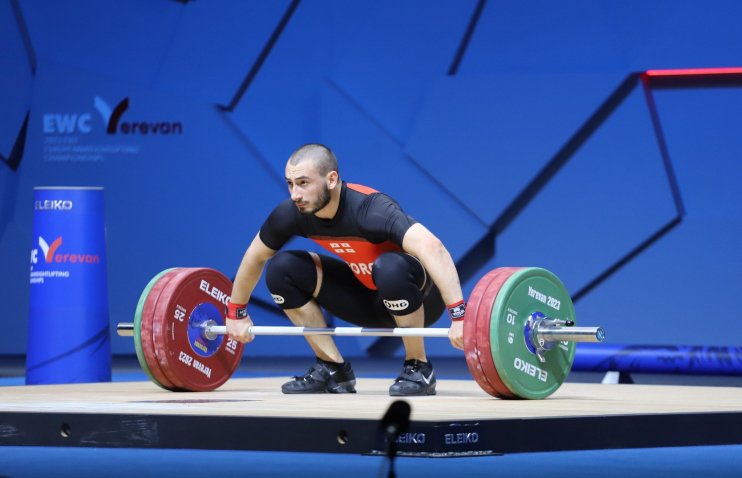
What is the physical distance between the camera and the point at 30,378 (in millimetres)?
5902

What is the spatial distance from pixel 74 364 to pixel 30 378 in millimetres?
206

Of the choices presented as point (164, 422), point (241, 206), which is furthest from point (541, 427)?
point (241, 206)

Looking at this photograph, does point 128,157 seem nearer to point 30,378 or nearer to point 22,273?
point 22,273

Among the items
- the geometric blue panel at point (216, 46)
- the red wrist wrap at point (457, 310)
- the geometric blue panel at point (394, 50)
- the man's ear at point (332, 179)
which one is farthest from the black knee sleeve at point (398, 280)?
the geometric blue panel at point (216, 46)

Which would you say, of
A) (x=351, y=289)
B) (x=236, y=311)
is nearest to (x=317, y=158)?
(x=351, y=289)

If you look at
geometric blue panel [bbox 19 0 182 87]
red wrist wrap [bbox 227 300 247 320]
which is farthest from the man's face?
geometric blue panel [bbox 19 0 182 87]

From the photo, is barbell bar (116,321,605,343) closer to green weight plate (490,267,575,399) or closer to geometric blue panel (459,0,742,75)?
green weight plate (490,267,575,399)

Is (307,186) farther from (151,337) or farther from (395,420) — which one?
(395,420)

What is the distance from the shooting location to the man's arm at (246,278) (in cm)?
468

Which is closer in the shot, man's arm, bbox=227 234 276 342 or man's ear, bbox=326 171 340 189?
man's ear, bbox=326 171 340 189

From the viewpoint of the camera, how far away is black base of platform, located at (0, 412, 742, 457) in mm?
3221

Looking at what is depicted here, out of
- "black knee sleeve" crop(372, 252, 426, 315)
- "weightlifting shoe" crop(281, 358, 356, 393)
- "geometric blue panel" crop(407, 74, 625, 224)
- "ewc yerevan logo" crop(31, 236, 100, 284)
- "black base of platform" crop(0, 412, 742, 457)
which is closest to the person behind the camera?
"black base of platform" crop(0, 412, 742, 457)

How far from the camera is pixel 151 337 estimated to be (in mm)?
4809

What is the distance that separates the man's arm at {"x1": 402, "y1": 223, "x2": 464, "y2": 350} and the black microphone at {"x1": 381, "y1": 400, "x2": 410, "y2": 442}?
6.58 ft
